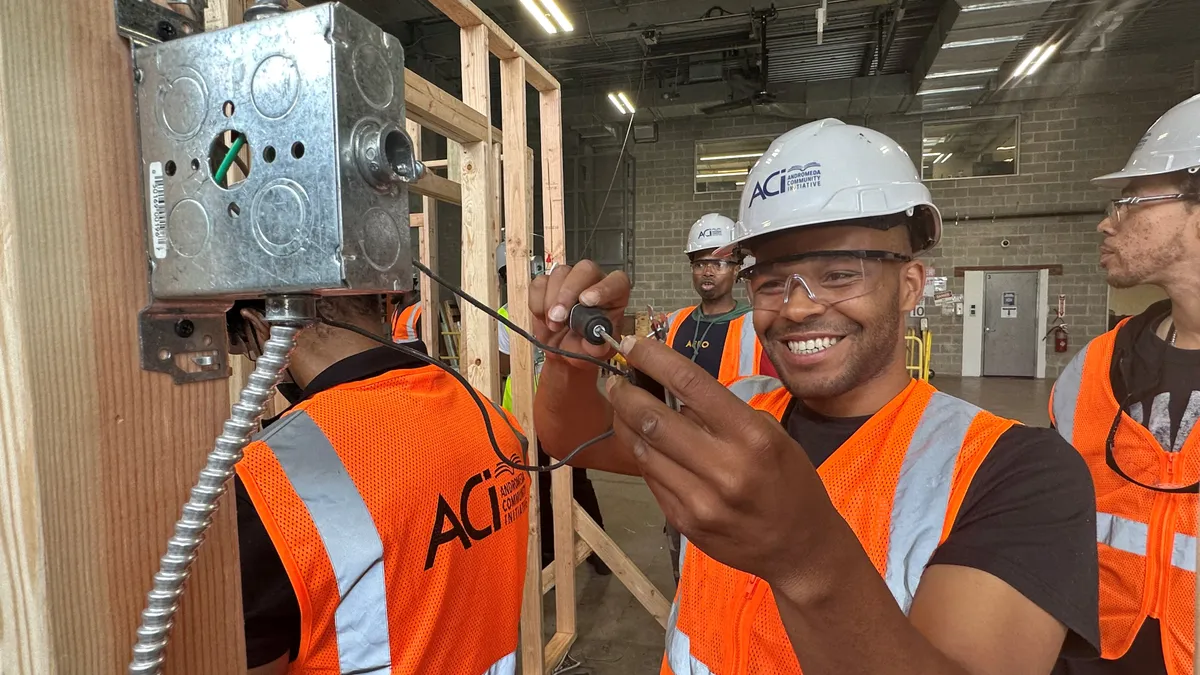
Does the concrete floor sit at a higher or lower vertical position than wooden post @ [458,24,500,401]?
lower

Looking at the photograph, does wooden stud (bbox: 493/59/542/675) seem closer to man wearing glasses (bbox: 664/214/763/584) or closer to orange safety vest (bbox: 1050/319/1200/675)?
man wearing glasses (bbox: 664/214/763/584)

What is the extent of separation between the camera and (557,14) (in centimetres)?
616

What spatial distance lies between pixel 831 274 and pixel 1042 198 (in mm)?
11058

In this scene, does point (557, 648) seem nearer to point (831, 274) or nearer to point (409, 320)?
point (409, 320)

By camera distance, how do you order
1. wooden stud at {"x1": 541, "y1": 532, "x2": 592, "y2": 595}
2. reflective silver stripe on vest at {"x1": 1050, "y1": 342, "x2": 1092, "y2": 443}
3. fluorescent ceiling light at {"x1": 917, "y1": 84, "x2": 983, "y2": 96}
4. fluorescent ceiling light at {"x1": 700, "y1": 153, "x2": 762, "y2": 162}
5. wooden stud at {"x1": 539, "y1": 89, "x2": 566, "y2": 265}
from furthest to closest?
fluorescent ceiling light at {"x1": 700, "y1": 153, "x2": 762, "y2": 162} → fluorescent ceiling light at {"x1": 917, "y1": 84, "x2": 983, "y2": 96} → wooden stud at {"x1": 541, "y1": 532, "x2": 592, "y2": 595} → wooden stud at {"x1": 539, "y1": 89, "x2": 566, "y2": 265} → reflective silver stripe on vest at {"x1": 1050, "y1": 342, "x2": 1092, "y2": 443}

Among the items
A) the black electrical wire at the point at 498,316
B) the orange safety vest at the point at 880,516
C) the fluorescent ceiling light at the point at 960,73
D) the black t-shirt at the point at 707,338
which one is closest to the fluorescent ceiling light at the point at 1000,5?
the fluorescent ceiling light at the point at 960,73

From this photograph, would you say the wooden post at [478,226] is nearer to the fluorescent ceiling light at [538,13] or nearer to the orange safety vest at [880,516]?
the orange safety vest at [880,516]

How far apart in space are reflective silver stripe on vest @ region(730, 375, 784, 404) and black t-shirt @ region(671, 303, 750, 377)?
6.40ft

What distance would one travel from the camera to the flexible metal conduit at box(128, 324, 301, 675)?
46 cm

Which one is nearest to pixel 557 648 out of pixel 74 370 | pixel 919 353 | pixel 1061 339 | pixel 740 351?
pixel 740 351

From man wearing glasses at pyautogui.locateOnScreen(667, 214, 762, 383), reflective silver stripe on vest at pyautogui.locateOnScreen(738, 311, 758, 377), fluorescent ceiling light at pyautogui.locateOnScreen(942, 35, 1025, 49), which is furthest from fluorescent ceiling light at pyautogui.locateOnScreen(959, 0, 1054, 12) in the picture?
reflective silver stripe on vest at pyautogui.locateOnScreen(738, 311, 758, 377)

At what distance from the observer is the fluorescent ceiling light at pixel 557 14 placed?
5.95m

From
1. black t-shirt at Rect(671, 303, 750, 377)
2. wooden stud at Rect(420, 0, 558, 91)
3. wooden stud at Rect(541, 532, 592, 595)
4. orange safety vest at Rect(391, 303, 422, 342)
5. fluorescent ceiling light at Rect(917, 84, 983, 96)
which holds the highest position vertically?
fluorescent ceiling light at Rect(917, 84, 983, 96)

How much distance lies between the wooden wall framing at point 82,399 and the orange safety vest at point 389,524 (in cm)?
54
